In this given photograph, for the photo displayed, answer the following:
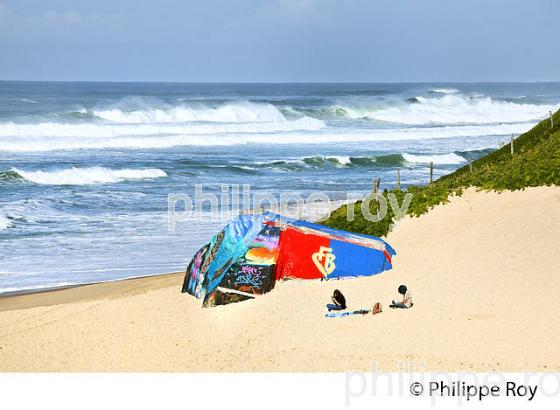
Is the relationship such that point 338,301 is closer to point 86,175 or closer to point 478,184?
point 478,184

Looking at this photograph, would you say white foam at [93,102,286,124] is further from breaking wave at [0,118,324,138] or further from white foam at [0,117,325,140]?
breaking wave at [0,118,324,138]

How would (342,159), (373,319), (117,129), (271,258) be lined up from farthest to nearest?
(117,129), (342,159), (271,258), (373,319)

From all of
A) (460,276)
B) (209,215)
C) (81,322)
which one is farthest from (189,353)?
(209,215)

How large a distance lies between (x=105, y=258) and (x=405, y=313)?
10.5m

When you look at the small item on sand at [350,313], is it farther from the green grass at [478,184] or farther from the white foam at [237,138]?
the white foam at [237,138]

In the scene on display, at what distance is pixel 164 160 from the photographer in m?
50.2

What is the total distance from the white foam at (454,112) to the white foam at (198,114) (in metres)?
9.19

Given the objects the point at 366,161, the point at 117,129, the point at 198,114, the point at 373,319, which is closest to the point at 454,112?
the point at 198,114

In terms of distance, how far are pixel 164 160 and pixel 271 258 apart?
3268cm

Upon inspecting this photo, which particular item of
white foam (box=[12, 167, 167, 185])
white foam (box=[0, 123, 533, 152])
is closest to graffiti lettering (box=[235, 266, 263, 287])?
white foam (box=[12, 167, 167, 185])

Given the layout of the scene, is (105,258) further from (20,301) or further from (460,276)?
(460,276)

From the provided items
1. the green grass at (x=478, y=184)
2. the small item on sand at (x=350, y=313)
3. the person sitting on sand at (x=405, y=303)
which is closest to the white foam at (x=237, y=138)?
the green grass at (x=478, y=184)

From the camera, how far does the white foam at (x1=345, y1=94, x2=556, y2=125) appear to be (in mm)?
89062

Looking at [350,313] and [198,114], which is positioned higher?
[350,313]
